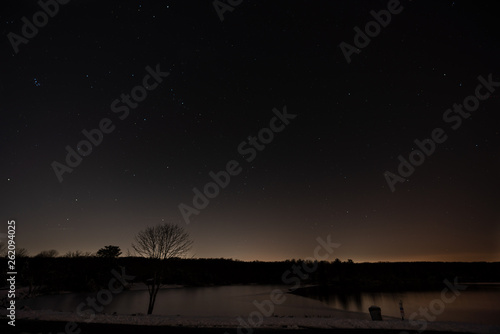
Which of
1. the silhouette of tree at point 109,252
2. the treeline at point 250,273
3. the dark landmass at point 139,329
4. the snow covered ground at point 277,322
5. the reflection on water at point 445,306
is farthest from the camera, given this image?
the silhouette of tree at point 109,252

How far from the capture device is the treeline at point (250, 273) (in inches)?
2788

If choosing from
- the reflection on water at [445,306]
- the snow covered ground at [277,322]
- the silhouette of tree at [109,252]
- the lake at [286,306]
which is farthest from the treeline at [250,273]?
the snow covered ground at [277,322]

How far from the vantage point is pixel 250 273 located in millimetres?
158000

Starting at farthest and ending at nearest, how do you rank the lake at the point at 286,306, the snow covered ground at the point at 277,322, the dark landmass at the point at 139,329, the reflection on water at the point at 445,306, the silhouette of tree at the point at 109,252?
the silhouette of tree at the point at 109,252 → the lake at the point at 286,306 → the reflection on water at the point at 445,306 → the snow covered ground at the point at 277,322 → the dark landmass at the point at 139,329

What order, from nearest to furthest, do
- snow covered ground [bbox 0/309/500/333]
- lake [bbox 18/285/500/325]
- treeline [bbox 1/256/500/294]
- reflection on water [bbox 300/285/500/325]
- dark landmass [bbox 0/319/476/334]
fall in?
dark landmass [bbox 0/319/476/334], snow covered ground [bbox 0/309/500/333], reflection on water [bbox 300/285/500/325], lake [bbox 18/285/500/325], treeline [bbox 1/256/500/294]

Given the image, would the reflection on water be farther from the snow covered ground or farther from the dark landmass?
the dark landmass

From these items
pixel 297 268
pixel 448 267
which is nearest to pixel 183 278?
pixel 297 268

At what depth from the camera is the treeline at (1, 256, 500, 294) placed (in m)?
70.8

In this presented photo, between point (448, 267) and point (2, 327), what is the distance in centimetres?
17821

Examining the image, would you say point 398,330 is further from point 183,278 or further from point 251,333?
point 183,278

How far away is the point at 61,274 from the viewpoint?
71062mm

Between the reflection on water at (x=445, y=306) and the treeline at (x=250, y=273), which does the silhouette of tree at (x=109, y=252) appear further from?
the reflection on water at (x=445, y=306)

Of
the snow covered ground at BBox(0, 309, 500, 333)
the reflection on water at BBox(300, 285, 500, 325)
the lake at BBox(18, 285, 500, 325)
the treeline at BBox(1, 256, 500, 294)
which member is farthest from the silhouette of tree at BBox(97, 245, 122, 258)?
the snow covered ground at BBox(0, 309, 500, 333)

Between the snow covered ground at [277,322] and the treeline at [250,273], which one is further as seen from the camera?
the treeline at [250,273]
